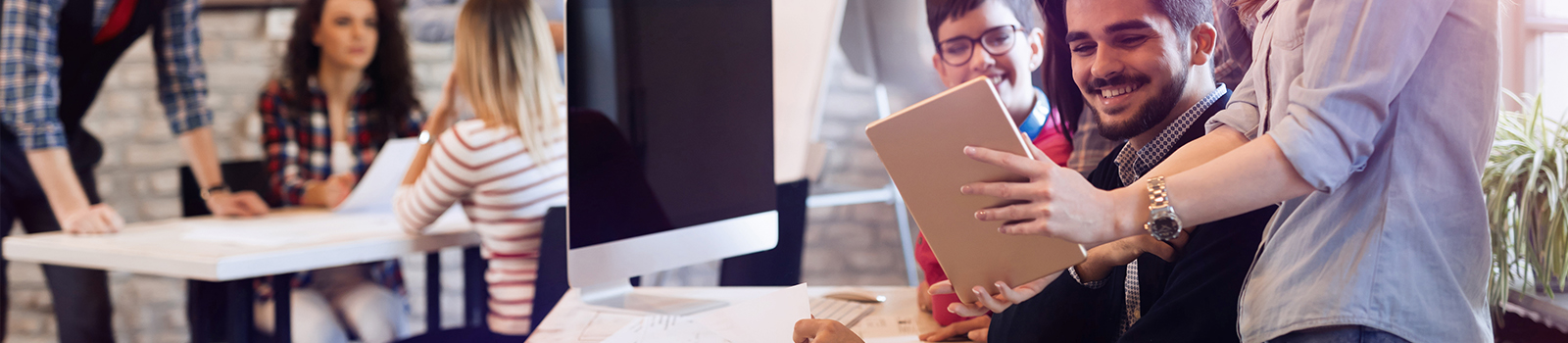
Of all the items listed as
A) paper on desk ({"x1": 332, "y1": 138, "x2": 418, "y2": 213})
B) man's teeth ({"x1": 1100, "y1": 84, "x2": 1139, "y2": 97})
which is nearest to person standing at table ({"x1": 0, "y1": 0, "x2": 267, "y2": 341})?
paper on desk ({"x1": 332, "y1": 138, "x2": 418, "y2": 213})

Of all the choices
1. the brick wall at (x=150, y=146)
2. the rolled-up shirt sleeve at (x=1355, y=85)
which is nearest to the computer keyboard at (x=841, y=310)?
the rolled-up shirt sleeve at (x=1355, y=85)

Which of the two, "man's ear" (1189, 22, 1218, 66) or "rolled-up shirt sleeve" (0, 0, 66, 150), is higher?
"man's ear" (1189, 22, 1218, 66)

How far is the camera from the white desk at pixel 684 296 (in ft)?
3.32

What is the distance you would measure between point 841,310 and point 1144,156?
1.51 feet

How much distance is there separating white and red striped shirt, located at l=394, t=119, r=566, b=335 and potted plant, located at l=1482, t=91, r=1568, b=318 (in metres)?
1.73

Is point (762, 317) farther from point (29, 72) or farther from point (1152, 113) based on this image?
point (29, 72)

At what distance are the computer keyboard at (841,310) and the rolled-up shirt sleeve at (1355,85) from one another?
0.62 m

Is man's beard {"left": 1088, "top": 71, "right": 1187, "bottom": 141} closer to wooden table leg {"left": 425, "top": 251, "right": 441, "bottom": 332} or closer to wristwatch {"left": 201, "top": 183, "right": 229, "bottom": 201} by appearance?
wooden table leg {"left": 425, "top": 251, "right": 441, "bottom": 332}

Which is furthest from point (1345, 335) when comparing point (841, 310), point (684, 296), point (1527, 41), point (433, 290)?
point (433, 290)

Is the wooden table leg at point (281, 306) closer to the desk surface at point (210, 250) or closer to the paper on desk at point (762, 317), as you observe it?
the desk surface at point (210, 250)

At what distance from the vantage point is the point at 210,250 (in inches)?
66.1

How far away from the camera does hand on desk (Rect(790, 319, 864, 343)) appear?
0.90 meters

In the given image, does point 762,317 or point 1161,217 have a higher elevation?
point 1161,217

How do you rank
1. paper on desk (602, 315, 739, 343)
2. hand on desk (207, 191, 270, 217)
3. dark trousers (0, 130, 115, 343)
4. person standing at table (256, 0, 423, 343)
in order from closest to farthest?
paper on desk (602, 315, 739, 343)
dark trousers (0, 130, 115, 343)
hand on desk (207, 191, 270, 217)
person standing at table (256, 0, 423, 343)
